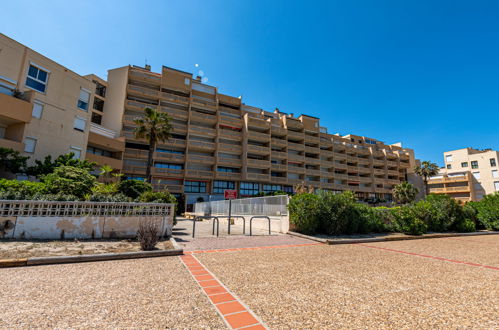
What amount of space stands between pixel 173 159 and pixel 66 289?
36.5 metres

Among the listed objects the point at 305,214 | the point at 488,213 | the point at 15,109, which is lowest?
the point at 305,214

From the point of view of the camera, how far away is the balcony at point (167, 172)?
3706 centimetres

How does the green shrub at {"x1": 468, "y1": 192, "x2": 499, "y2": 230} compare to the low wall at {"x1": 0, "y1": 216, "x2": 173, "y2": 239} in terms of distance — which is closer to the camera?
the low wall at {"x1": 0, "y1": 216, "x2": 173, "y2": 239}

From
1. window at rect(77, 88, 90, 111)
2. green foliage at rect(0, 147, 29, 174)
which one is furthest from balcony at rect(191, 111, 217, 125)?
green foliage at rect(0, 147, 29, 174)

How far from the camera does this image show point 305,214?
12164mm

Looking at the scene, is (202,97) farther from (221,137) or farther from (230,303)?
(230,303)

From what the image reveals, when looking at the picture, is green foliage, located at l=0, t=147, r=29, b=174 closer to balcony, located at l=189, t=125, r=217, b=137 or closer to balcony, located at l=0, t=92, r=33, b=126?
balcony, located at l=0, t=92, r=33, b=126

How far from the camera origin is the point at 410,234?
1291 cm

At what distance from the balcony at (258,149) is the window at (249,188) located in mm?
6060

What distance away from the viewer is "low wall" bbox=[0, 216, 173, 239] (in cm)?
781

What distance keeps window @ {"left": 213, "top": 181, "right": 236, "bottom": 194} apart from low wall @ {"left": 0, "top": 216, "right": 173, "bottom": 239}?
103ft

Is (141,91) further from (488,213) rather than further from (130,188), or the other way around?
(488,213)

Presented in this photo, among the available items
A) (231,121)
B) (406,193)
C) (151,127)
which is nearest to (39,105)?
(151,127)

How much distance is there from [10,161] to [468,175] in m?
76.5
